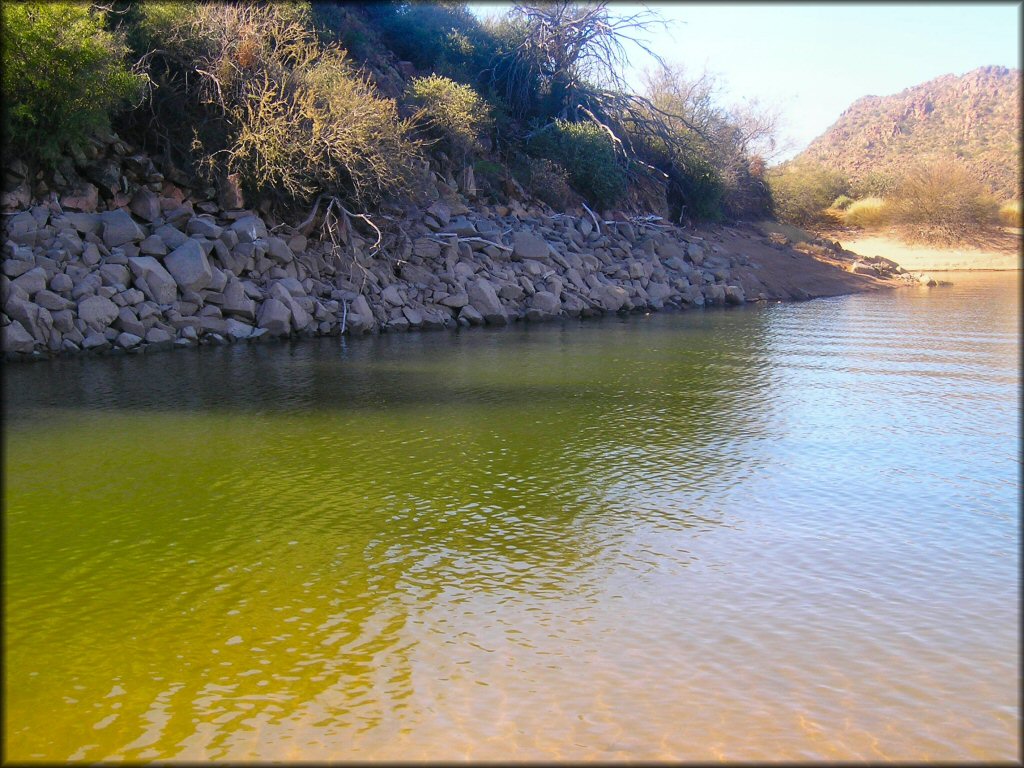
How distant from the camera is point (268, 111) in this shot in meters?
19.1

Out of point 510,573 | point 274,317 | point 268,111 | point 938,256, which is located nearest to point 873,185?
point 938,256

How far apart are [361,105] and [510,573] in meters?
15.6

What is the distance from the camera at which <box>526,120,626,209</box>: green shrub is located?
28.8 meters

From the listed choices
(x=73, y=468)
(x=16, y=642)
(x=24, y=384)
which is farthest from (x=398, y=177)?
(x=16, y=642)

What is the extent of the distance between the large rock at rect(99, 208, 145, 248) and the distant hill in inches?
1348

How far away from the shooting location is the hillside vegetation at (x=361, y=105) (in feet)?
55.7

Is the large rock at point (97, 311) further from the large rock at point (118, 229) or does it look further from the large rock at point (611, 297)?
the large rock at point (611, 297)

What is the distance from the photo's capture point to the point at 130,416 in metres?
10.7

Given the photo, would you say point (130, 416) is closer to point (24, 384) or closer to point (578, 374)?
point (24, 384)

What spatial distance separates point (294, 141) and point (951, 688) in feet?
57.0

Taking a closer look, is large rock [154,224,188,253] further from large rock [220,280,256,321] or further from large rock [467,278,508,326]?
large rock [467,278,508,326]

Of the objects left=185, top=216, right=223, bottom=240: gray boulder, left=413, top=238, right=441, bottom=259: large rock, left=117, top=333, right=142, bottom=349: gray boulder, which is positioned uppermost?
left=185, top=216, right=223, bottom=240: gray boulder

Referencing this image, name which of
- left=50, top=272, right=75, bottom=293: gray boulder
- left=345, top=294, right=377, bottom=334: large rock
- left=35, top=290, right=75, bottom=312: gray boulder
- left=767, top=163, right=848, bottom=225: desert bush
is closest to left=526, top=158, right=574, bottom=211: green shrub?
left=345, top=294, right=377, bottom=334: large rock

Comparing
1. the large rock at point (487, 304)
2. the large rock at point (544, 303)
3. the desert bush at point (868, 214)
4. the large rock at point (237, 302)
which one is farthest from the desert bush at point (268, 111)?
the desert bush at point (868, 214)
